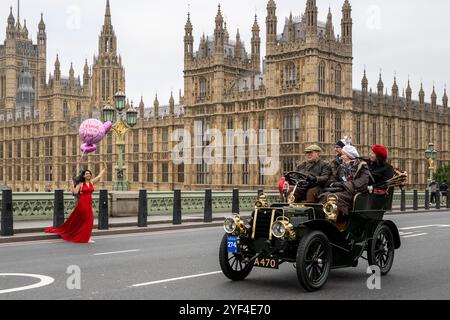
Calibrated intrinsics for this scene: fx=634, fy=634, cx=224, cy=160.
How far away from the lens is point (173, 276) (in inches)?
376

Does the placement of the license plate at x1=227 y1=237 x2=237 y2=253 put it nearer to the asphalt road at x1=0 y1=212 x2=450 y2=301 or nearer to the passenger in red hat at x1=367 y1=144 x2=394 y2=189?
the asphalt road at x1=0 y1=212 x2=450 y2=301

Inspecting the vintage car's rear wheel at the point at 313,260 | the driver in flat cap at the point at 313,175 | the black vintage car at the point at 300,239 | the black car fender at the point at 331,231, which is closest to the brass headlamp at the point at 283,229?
the black vintage car at the point at 300,239

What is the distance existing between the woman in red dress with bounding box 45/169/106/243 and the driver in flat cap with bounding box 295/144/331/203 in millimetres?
6385

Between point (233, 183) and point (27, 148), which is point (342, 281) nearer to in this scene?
point (233, 183)

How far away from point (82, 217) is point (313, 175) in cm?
708

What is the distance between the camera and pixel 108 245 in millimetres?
14258

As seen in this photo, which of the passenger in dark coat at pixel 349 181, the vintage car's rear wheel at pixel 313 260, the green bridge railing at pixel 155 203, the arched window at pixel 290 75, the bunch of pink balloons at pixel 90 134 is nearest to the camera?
the vintage car's rear wheel at pixel 313 260

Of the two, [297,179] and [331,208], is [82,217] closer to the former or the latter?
[297,179]

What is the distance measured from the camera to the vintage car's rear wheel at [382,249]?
31.8ft

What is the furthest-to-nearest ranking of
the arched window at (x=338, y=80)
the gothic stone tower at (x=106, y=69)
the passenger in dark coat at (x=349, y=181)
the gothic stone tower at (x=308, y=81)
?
1. the gothic stone tower at (x=106, y=69)
2. the arched window at (x=338, y=80)
3. the gothic stone tower at (x=308, y=81)
4. the passenger in dark coat at (x=349, y=181)

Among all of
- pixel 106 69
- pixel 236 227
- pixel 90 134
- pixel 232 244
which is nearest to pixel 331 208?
pixel 236 227

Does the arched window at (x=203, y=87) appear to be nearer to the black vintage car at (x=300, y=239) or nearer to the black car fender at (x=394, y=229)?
the black car fender at (x=394, y=229)

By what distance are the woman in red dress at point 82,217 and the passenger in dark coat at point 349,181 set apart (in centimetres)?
680
